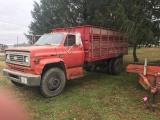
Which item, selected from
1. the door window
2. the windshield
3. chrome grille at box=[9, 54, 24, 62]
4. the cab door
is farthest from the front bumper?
the door window

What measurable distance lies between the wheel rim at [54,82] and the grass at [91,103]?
354mm

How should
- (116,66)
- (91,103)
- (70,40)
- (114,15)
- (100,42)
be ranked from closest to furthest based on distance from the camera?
1. (91,103)
2. (70,40)
3. (100,42)
4. (114,15)
5. (116,66)

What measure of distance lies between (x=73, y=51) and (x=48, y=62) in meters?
1.40

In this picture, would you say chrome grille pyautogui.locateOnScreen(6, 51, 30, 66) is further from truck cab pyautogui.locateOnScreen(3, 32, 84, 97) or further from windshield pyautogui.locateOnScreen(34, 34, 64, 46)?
windshield pyautogui.locateOnScreen(34, 34, 64, 46)

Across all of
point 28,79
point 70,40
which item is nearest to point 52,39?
point 70,40

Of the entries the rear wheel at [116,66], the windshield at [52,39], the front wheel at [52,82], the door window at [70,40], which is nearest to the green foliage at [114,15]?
the rear wheel at [116,66]

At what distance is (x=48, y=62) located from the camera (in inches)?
227

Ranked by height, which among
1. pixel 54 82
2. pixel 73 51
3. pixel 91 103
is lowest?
pixel 91 103

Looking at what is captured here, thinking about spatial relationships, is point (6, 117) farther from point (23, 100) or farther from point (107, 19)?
point (107, 19)

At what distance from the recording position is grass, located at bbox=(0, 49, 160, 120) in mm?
4547

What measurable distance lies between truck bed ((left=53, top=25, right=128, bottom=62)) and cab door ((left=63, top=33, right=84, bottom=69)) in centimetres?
36

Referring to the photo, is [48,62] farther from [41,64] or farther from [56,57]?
[56,57]

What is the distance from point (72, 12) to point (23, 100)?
10.0 metres

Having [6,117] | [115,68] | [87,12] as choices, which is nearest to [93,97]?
[115,68]
